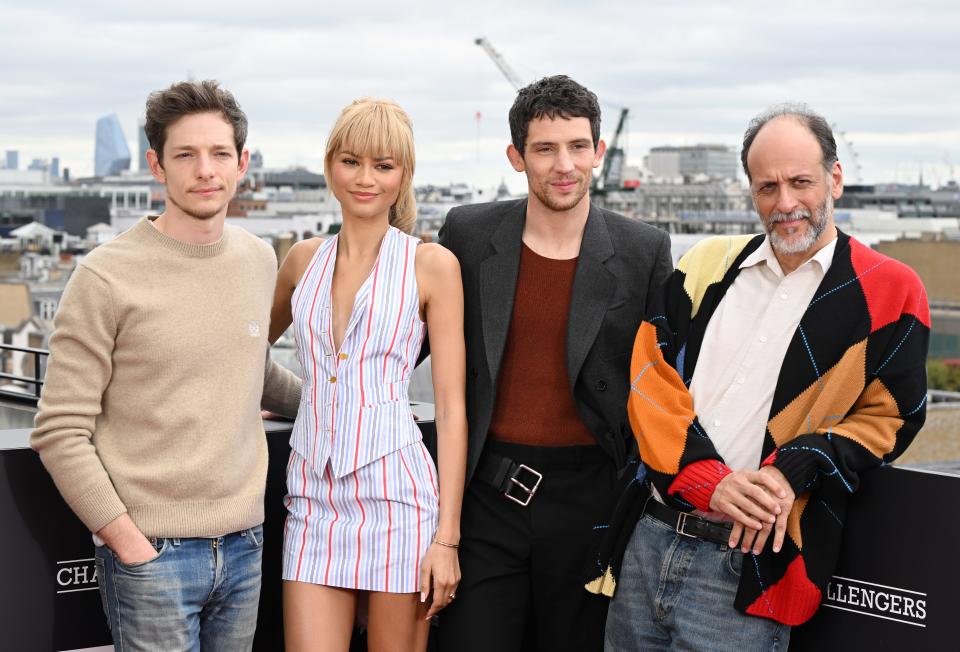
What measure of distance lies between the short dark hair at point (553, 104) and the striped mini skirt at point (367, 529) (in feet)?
3.53

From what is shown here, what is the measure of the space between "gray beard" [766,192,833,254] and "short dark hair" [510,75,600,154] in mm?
762

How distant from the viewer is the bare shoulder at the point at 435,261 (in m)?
3.56

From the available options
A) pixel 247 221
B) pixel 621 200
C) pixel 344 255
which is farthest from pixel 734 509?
pixel 621 200

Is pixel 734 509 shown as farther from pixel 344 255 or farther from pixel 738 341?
pixel 344 255

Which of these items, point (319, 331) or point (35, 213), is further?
point (35, 213)

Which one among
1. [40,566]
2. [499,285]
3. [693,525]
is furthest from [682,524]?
[40,566]

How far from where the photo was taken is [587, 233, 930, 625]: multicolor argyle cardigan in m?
3.06

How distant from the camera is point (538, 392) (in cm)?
372

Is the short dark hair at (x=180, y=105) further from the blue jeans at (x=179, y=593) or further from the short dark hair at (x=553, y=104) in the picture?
the blue jeans at (x=179, y=593)

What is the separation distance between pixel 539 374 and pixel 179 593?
1248 millimetres

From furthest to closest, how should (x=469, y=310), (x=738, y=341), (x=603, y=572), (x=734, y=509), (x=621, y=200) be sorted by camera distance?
1. (x=621, y=200)
2. (x=469, y=310)
3. (x=603, y=572)
4. (x=738, y=341)
5. (x=734, y=509)

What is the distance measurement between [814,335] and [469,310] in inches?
43.8

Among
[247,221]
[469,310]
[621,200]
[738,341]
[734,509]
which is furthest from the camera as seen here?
[621,200]

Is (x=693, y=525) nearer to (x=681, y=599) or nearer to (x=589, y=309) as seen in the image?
(x=681, y=599)
